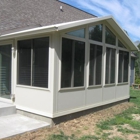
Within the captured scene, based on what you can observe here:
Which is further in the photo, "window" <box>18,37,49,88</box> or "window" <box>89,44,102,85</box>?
"window" <box>89,44,102,85</box>

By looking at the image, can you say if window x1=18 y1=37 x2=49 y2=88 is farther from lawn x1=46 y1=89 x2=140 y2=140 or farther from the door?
lawn x1=46 y1=89 x2=140 y2=140

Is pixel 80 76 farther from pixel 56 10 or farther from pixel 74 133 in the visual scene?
pixel 56 10

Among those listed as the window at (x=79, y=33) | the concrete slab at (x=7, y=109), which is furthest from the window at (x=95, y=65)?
the concrete slab at (x=7, y=109)

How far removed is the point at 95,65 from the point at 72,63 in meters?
1.38

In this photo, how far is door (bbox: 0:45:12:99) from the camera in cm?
669

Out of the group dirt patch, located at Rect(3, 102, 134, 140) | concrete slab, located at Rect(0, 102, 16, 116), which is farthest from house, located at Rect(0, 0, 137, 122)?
dirt patch, located at Rect(3, 102, 134, 140)

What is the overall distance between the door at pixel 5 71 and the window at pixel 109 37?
364cm

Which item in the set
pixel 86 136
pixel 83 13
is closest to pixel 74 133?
pixel 86 136

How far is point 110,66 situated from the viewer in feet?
26.4

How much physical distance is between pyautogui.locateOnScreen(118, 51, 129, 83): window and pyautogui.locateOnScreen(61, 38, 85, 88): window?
2943mm

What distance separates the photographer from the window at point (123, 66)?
8.80 meters

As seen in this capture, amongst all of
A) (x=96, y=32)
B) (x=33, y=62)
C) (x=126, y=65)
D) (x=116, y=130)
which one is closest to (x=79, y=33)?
(x=96, y=32)

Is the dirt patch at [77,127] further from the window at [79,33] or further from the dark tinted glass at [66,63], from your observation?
the window at [79,33]

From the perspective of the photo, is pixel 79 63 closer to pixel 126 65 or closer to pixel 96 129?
pixel 96 129
